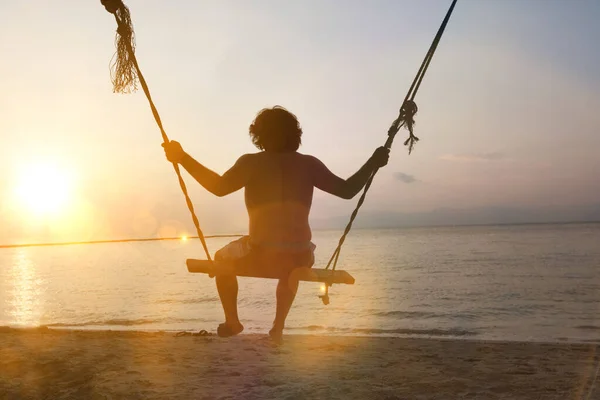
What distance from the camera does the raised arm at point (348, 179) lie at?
4590 millimetres

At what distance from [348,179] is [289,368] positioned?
3.37 m

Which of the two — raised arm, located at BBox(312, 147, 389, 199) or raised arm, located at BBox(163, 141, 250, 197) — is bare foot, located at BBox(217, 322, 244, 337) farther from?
raised arm, located at BBox(312, 147, 389, 199)

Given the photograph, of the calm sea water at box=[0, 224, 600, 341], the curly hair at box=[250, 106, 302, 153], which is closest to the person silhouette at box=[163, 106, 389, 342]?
the curly hair at box=[250, 106, 302, 153]

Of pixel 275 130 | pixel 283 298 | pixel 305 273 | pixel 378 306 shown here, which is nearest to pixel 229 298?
pixel 283 298

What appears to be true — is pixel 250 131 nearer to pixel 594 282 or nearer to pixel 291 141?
pixel 291 141

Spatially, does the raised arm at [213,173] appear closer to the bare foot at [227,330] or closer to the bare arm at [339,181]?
the bare arm at [339,181]

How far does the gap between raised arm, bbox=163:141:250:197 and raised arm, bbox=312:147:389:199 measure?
63 centimetres

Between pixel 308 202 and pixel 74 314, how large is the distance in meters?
16.1

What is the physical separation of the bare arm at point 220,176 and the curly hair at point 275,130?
0.23 m

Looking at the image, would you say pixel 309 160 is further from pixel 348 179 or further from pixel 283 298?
pixel 283 298

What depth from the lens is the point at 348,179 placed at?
15.5 feet

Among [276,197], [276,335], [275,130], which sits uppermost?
[275,130]

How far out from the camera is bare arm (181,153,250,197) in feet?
14.5

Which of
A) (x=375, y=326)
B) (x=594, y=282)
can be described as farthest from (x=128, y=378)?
(x=594, y=282)
